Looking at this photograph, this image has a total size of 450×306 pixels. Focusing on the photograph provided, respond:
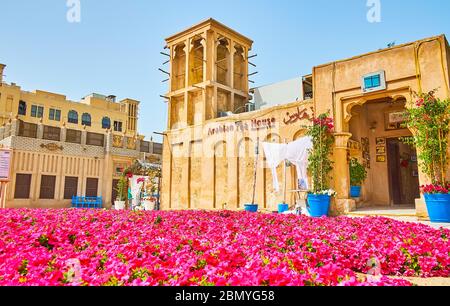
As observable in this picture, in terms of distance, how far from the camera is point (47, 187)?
27469mm

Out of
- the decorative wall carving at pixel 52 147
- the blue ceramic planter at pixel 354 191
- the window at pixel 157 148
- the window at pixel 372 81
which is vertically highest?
the window at pixel 157 148

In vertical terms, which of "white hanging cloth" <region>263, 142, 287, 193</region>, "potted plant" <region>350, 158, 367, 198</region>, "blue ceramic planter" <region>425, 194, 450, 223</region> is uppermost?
"white hanging cloth" <region>263, 142, 287, 193</region>

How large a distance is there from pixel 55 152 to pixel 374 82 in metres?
26.1

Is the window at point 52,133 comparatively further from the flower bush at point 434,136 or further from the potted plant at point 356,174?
the flower bush at point 434,136

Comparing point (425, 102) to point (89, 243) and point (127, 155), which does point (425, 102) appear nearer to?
point (89, 243)

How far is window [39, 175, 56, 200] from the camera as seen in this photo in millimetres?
27266

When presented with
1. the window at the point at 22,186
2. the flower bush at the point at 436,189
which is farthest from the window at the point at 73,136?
the flower bush at the point at 436,189

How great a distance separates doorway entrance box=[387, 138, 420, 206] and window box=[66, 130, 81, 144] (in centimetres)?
2591

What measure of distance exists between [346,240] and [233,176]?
12.1 metres

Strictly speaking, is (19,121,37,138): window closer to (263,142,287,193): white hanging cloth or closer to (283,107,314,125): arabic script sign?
(283,107,314,125): arabic script sign

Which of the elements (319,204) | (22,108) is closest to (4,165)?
(319,204)

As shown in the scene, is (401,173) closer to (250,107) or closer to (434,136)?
(434,136)

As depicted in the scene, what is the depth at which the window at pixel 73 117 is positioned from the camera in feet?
129

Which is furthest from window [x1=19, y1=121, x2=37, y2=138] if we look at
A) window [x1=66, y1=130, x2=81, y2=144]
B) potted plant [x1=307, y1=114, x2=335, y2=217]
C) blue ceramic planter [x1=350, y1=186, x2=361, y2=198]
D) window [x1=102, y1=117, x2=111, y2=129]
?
blue ceramic planter [x1=350, y1=186, x2=361, y2=198]
